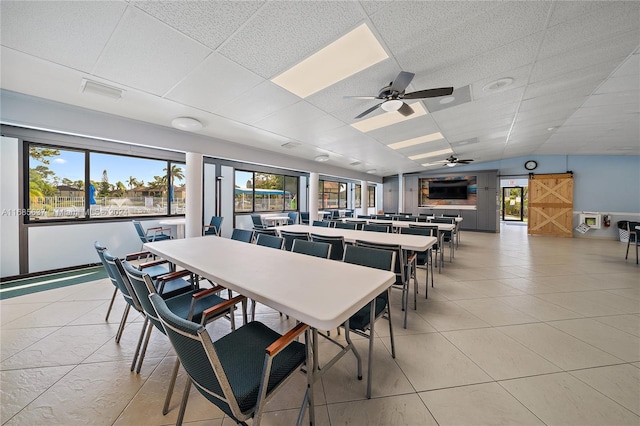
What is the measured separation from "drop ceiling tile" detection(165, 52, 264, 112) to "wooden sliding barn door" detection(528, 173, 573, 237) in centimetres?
1068

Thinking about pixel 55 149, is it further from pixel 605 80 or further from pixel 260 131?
pixel 605 80

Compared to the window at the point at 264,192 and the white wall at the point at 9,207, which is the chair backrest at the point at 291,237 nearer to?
the window at the point at 264,192

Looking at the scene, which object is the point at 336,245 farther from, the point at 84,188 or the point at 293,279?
the point at 84,188

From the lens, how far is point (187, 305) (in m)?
1.90

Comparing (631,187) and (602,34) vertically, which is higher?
(602,34)

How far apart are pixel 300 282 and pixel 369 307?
26.5 inches

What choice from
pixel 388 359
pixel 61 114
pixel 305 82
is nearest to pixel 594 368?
pixel 388 359

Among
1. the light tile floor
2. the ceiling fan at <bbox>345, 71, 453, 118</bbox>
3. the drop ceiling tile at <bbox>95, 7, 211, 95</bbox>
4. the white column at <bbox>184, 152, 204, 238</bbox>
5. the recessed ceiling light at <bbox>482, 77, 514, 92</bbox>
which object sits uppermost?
the recessed ceiling light at <bbox>482, 77, 514, 92</bbox>

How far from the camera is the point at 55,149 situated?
3.98 meters

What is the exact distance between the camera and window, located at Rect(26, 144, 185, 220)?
3879 millimetres

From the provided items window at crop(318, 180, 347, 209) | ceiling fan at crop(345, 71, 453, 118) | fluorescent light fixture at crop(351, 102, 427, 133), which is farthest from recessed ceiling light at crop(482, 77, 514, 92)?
window at crop(318, 180, 347, 209)

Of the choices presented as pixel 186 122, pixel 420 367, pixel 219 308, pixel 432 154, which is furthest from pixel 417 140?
pixel 219 308

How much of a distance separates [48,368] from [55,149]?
4.06 meters

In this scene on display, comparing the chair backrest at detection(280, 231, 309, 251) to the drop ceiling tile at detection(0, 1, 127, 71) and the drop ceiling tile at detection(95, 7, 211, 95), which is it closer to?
the drop ceiling tile at detection(95, 7, 211, 95)
